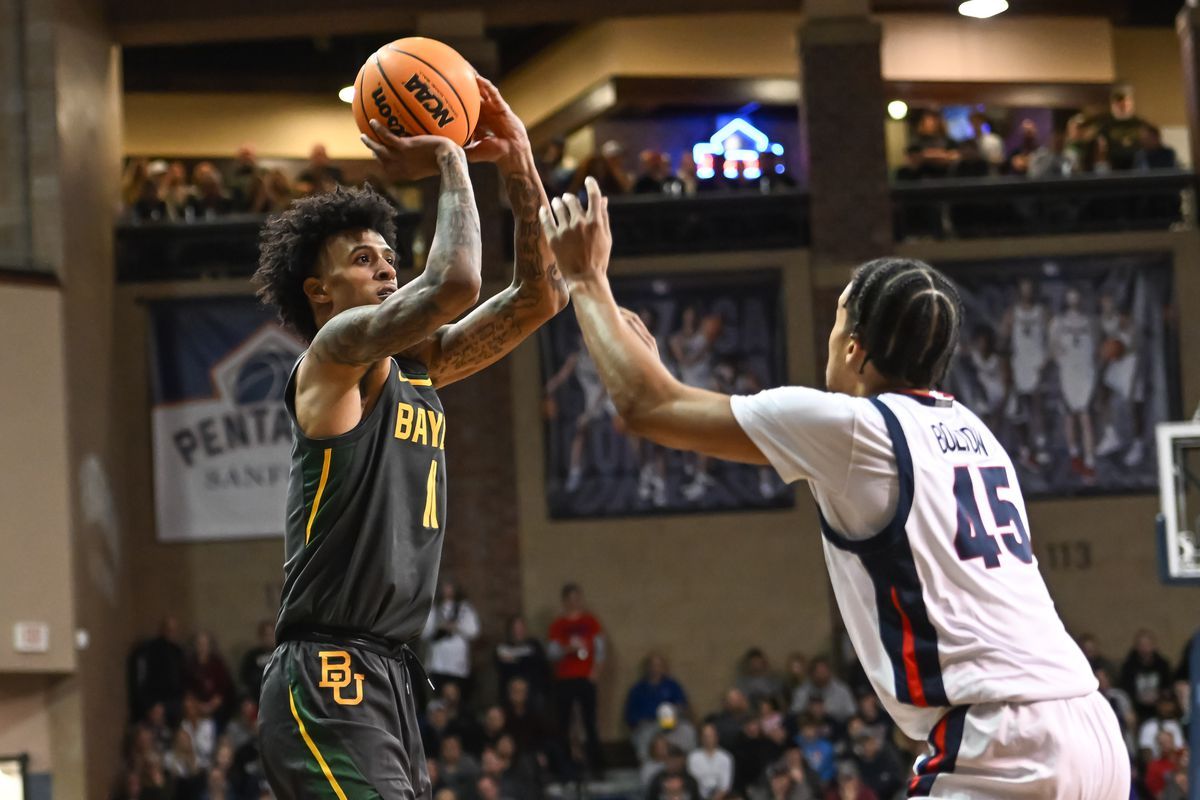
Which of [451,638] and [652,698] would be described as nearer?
[451,638]

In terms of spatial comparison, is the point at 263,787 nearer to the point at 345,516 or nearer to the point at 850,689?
the point at 850,689

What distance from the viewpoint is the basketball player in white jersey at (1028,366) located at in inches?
654

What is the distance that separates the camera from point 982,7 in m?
18.8

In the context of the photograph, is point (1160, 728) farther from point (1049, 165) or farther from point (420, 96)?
point (420, 96)

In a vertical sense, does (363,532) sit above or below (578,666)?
above

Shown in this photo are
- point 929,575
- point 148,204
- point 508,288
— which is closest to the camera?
point 929,575

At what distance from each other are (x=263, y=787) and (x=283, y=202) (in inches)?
239

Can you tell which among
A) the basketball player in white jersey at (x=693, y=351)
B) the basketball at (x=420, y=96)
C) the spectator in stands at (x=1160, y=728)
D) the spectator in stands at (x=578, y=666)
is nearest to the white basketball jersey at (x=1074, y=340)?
the basketball player in white jersey at (x=693, y=351)

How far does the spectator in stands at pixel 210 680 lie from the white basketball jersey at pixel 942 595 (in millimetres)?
12644

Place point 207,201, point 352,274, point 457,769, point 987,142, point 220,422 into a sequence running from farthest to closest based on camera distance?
1. point 987,142
2. point 207,201
3. point 220,422
4. point 457,769
5. point 352,274

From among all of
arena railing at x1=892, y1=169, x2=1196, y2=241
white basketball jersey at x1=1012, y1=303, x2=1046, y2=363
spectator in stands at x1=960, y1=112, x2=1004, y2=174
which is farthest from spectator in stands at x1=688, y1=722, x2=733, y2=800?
spectator in stands at x1=960, y1=112, x2=1004, y2=174

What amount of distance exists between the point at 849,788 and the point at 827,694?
6.91 feet

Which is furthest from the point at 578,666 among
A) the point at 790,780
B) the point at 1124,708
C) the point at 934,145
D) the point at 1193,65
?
the point at 1193,65

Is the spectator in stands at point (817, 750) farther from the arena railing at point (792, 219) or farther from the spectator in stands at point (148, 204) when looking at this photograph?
the spectator in stands at point (148, 204)
